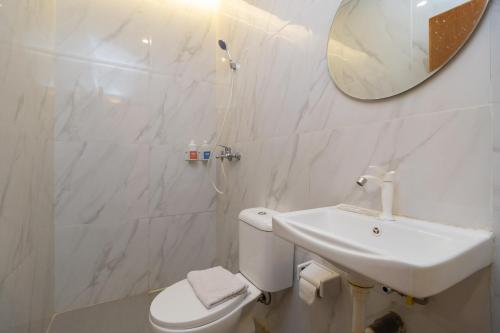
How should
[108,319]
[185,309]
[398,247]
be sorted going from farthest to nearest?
[108,319] < [185,309] < [398,247]

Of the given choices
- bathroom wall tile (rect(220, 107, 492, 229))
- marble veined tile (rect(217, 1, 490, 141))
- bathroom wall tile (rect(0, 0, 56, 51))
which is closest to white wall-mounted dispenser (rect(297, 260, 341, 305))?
bathroom wall tile (rect(220, 107, 492, 229))

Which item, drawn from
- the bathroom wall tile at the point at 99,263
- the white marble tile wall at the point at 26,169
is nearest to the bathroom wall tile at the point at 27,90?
the white marble tile wall at the point at 26,169

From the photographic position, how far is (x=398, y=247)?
0.68 metres

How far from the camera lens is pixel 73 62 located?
4.91 ft

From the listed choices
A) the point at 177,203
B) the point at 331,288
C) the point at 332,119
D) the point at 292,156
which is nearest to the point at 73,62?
the point at 177,203

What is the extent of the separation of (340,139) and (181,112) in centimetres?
130

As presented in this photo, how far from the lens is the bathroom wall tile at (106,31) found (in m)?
1.48

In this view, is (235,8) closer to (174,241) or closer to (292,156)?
(292,156)

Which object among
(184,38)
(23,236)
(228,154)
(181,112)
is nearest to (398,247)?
(228,154)

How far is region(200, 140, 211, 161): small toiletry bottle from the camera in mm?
1896

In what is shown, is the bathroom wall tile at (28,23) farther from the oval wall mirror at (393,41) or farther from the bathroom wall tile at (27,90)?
the oval wall mirror at (393,41)

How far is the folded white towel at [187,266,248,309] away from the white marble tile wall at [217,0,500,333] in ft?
1.10

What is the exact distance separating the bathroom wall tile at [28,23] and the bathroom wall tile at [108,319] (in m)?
1.56

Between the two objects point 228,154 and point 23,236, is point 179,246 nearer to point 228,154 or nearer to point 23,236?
point 228,154
